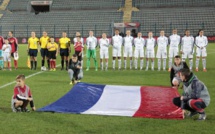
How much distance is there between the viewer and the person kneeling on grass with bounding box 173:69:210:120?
664cm

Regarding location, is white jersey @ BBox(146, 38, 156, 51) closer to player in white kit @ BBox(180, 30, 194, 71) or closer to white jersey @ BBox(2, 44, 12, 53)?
player in white kit @ BBox(180, 30, 194, 71)

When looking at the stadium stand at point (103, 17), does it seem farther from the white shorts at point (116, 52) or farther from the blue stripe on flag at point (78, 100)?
the blue stripe on flag at point (78, 100)

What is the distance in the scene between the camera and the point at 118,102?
8.14 m

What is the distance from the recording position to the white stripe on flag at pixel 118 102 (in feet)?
24.0


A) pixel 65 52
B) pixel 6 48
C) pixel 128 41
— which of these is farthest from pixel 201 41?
pixel 6 48

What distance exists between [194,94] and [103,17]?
34592mm

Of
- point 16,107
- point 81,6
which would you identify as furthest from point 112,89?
point 81,6

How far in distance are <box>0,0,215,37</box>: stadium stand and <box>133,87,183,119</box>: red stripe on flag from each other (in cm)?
2677

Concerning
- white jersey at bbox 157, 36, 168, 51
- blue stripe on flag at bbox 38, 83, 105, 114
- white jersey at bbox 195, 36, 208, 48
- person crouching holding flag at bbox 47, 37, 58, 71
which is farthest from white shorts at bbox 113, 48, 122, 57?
blue stripe on flag at bbox 38, 83, 105, 114

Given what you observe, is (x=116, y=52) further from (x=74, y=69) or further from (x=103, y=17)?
(x=103, y=17)

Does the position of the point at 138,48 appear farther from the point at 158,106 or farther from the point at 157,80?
the point at 158,106

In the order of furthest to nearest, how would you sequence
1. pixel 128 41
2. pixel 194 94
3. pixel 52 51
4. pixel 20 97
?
pixel 128 41
pixel 52 51
pixel 20 97
pixel 194 94

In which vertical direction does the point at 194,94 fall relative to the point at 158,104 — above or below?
above

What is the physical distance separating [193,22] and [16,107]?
32908 millimetres
